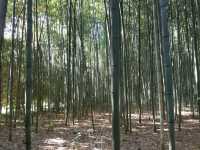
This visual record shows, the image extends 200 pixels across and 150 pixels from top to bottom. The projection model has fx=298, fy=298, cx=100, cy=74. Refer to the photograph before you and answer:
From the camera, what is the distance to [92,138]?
6727 millimetres

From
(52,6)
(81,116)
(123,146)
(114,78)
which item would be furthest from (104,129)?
(52,6)

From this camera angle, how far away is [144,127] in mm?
7980

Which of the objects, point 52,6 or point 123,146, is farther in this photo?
point 52,6

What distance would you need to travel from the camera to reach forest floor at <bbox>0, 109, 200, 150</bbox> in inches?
239

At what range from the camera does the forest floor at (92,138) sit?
6.08 metres

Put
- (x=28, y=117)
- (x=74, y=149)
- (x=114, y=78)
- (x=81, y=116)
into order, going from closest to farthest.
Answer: (x=114, y=78) < (x=28, y=117) < (x=74, y=149) < (x=81, y=116)

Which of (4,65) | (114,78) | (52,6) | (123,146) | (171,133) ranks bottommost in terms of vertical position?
(123,146)

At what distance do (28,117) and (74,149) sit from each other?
2.68 meters

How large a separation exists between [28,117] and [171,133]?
1.57m

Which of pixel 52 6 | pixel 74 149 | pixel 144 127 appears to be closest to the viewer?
pixel 74 149

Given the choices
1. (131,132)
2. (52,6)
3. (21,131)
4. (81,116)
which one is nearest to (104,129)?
(131,132)

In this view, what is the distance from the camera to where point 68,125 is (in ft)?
28.1

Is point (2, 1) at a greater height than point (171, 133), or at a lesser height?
greater

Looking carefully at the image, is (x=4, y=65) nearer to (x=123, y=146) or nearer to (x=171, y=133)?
(x=123, y=146)
